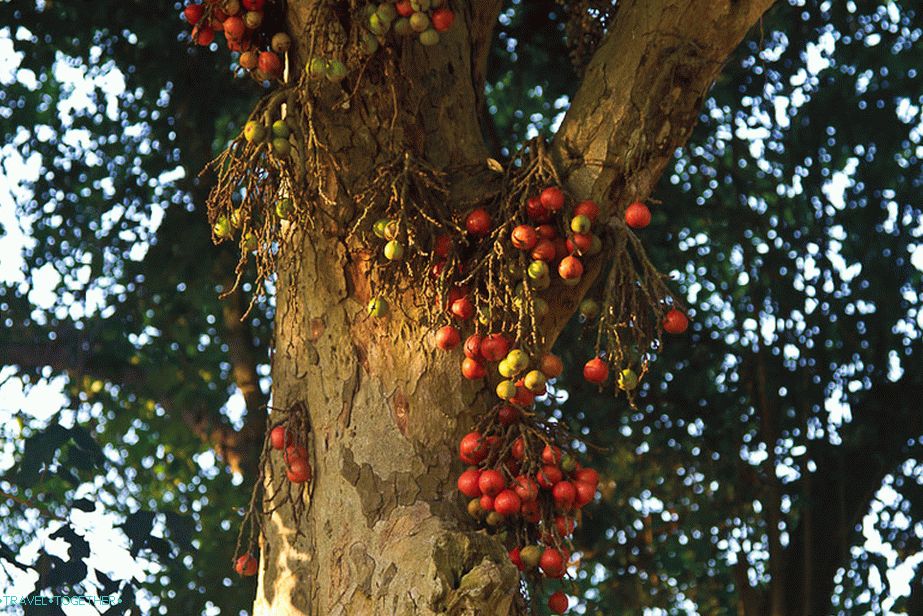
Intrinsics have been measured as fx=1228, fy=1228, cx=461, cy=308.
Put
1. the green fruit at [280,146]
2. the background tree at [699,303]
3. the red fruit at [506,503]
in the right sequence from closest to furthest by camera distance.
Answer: the red fruit at [506,503] → the green fruit at [280,146] → the background tree at [699,303]

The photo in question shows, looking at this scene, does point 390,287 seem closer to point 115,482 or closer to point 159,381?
point 159,381

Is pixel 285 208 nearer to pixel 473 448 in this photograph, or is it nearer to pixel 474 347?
pixel 474 347

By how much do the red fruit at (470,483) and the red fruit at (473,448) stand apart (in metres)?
Result: 0.04

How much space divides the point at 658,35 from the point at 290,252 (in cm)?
94

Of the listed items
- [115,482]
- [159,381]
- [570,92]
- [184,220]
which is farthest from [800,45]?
[115,482]

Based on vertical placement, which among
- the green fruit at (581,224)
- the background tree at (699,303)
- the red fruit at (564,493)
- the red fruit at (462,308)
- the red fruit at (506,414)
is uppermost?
the background tree at (699,303)

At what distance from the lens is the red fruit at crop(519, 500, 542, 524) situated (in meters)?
2.54

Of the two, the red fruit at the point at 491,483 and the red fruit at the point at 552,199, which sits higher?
the red fruit at the point at 552,199

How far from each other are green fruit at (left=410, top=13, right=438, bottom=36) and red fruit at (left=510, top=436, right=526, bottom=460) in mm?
886

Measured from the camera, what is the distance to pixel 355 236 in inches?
104

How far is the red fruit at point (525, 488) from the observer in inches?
98.6

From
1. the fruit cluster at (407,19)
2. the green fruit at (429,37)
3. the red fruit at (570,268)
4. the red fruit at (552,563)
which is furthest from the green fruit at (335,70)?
the red fruit at (552,563)

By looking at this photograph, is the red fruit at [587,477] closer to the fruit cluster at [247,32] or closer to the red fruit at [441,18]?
the red fruit at [441,18]

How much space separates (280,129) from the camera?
8.34ft
